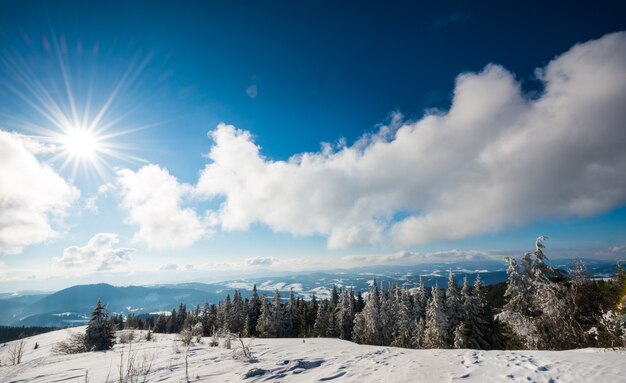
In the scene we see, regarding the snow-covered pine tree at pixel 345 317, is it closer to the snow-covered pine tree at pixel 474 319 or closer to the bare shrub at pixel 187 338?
the snow-covered pine tree at pixel 474 319

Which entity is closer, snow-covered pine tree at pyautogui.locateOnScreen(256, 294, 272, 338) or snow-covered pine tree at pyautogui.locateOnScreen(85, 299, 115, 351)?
snow-covered pine tree at pyautogui.locateOnScreen(85, 299, 115, 351)

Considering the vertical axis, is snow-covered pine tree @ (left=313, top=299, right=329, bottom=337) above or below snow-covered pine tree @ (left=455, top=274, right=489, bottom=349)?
below

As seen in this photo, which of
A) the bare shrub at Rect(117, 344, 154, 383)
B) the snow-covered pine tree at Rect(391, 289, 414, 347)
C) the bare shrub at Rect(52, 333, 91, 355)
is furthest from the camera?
the snow-covered pine tree at Rect(391, 289, 414, 347)

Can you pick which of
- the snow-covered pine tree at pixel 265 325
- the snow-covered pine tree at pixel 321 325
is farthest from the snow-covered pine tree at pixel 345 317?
the snow-covered pine tree at pixel 265 325

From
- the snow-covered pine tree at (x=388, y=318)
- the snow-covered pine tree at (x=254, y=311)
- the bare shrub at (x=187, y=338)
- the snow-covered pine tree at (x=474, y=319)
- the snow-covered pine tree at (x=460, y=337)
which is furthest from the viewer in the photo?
the snow-covered pine tree at (x=254, y=311)

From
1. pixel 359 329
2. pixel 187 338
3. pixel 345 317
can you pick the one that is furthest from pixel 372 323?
pixel 187 338

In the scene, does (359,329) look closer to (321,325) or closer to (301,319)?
(321,325)

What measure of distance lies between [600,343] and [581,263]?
33.3 feet

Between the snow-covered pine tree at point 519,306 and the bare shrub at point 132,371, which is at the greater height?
the bare shrub at point 132,371

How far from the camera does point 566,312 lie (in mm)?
20344

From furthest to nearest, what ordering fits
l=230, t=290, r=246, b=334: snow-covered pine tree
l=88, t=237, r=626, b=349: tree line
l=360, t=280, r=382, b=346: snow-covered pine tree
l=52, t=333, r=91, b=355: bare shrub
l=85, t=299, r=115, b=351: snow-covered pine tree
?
l=230, t=290, r=246, b=334: snow-covered pine tree, l=360, t=280, r=382, b=346: snow-covered pine tree, l=85, t=299, r=115, b=351: snow-covered pine tree, l=52, t=333, r=91, b=355: bare shrub, l=88, t=237, r=626, b=349: tree line

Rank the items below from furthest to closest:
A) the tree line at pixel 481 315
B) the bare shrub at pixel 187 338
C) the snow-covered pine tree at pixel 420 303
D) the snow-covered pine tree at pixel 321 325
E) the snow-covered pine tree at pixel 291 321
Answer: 1. the snow-covered pine tree at pixel 291 321
2. the snow-covered pine tree at pixel 321 325
3. the snow-covered pine tree at pixel 420 303
4. the tree line at pixel 481 315
5. the bare shrub at pixel 187 338

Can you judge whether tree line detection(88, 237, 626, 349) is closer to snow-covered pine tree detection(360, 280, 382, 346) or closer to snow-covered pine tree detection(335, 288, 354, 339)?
snow-covered pine tree detection(360, 280, 382, 346)

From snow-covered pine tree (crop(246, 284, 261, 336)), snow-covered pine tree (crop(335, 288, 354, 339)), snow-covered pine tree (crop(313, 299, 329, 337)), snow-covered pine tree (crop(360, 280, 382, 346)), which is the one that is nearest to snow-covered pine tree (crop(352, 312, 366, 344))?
snow-covered pine tree (crop(360, 280, 382, 346))
